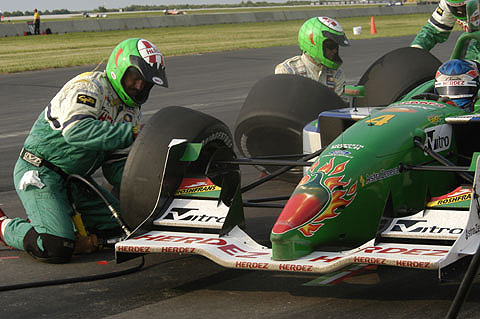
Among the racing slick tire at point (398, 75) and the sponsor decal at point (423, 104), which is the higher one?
the sponsor decal at point (423, 104)

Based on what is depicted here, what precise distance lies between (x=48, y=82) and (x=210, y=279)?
14.0 metres

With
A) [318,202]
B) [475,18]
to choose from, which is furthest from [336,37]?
[318,202]

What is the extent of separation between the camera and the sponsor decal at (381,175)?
5.19 meters

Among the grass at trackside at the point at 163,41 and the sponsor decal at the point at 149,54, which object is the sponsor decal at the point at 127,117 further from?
the grass at trackside at the point at 163,41

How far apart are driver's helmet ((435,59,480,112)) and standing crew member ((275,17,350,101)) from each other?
279 cm

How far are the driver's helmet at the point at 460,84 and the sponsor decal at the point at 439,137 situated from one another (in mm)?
551

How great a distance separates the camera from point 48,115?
639 cm

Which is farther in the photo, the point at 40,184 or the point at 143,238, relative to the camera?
the point at 40,184

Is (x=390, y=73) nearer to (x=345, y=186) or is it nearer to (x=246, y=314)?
(x=345, y=186)

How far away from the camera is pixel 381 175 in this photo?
526 cm

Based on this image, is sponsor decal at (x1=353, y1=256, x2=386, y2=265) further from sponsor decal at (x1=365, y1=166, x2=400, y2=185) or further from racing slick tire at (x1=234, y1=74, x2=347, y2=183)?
racing slick tire at (x1=234, y1=74, x2=347, y2=183)

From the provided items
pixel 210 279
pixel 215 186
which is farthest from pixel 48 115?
pixel 210 279

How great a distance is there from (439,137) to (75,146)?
2.61 metres

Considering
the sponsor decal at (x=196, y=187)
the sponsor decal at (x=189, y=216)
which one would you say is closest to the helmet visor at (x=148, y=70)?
the sponsor decal at (x=196, y=187)
